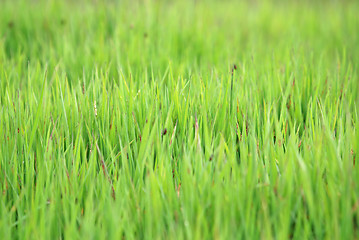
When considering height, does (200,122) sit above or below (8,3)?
below

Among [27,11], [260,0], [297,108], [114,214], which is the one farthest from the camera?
[260,0]

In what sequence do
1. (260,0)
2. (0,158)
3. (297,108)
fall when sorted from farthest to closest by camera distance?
1. (260,0)
2. (297,108)
3. (0,158)

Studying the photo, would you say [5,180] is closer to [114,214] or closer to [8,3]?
[114,214]

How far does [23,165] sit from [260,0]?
12.0 feet

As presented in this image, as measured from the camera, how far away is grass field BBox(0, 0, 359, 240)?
97 cm

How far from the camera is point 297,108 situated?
62.1 inches

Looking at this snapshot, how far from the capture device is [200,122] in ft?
4.48

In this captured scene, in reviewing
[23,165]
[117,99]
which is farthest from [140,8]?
[23,165]

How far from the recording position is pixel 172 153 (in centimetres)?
135

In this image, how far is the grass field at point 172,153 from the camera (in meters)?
0.97

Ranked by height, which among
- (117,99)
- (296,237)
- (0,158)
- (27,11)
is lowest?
(296,237)

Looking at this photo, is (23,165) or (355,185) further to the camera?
(23,165)

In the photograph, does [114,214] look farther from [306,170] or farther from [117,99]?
[117,99]

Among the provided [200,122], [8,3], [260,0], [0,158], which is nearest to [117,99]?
[200,122]
